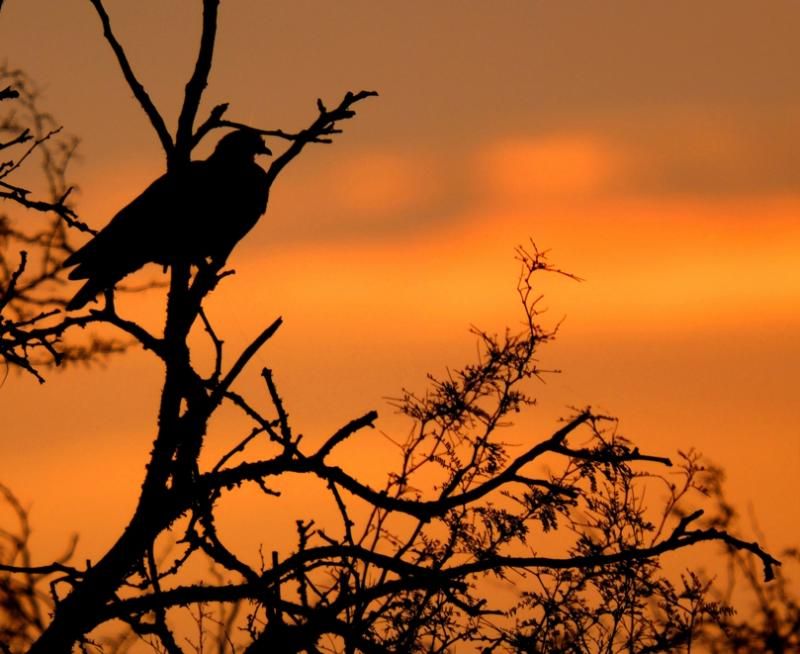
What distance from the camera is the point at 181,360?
5.51 meters

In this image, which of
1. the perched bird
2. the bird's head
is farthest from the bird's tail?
the bird's head

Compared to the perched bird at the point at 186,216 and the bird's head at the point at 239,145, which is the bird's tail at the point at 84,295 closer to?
the perched bird at the point at 186,216

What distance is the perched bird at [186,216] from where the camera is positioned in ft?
28.4

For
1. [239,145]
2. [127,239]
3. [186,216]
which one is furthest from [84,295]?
[239,145]

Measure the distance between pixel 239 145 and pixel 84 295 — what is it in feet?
9.26

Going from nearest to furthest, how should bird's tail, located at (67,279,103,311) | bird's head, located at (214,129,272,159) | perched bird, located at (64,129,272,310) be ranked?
bird's tail, located at (67,279,103,311) → perched bird, located at (64,129,272,310) → bird's head, located at (214,129,272,159)

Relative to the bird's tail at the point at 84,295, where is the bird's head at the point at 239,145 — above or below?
above

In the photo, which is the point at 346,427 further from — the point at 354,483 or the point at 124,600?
the point at 124,600

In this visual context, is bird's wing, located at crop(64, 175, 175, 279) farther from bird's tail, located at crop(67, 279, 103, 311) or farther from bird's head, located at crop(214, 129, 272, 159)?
bird's head, located at crop(214, 129, 272, 159)

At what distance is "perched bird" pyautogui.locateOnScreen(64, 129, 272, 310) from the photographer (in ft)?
28.4

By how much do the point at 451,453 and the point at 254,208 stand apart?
101 inches

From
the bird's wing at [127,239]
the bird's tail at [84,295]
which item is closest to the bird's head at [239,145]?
the bird's wing at [127,239]

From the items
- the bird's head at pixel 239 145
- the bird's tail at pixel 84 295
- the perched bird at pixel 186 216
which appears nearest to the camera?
the bird's tail at pixel 84 295

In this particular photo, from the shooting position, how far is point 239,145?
1092cm
